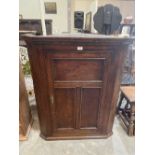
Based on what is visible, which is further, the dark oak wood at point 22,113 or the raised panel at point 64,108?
the dark oak wood at point 22,113

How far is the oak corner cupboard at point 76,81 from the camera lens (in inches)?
57.2

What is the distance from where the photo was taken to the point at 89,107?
1761mm

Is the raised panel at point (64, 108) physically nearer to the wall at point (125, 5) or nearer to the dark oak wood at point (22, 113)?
the dark oak wood at point (22, 113)

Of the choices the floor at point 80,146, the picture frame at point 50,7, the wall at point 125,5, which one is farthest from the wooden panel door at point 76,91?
the wall at point 125,5

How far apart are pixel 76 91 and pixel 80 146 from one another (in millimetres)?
604

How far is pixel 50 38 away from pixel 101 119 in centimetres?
99

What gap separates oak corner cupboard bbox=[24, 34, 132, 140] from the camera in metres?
1.45

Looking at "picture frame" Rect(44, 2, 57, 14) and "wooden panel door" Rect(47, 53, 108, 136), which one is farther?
"picture frame" Rect(44, 2, 57, 14)

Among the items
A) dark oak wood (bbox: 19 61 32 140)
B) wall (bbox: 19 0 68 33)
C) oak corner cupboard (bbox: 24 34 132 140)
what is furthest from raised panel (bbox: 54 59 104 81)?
wall (bbox: 19 0 68 33)

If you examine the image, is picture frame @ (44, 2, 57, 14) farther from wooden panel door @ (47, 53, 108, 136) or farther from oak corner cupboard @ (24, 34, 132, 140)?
wooden panel door @ (47, 53, 108, 136)

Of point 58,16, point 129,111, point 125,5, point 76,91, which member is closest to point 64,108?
point 76,91

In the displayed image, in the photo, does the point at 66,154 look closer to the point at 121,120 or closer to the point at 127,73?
the point at 121,120
